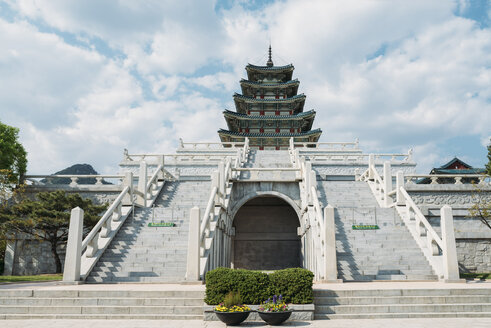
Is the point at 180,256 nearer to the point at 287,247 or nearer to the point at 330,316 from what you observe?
the point at 330,316

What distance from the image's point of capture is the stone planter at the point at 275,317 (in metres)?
6.96

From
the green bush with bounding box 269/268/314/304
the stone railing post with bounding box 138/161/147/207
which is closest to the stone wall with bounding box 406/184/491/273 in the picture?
the green bush with bounding box 269/268/314/304

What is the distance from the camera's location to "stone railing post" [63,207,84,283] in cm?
1038

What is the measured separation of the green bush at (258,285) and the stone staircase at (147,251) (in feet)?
12.2

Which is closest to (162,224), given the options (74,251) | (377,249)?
(74,251)

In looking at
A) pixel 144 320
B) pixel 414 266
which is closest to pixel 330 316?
pixel 144 320

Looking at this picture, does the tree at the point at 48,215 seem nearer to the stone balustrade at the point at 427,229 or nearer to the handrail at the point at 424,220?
the stone balustrade at the point at 427,229

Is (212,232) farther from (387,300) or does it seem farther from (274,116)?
(274,116)

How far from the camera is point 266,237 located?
2488 cm

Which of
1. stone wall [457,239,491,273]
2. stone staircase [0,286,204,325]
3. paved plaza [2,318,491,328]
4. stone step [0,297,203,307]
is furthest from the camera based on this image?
stone wall [457,239,491,273]

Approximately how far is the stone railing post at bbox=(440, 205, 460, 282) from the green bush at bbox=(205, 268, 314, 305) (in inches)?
201

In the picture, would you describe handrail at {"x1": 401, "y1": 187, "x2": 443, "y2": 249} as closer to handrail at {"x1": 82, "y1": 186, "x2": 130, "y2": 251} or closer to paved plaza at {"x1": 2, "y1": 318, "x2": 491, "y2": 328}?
paved plaza at {"x1": 2, "y1": 318, "x2": 491, "y2": 328}

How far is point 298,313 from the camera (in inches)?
296

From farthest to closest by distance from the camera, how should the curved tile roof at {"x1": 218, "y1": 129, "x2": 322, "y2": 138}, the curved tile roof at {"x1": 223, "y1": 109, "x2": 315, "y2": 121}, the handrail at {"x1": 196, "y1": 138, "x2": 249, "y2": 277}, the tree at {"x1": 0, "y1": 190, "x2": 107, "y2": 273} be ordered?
the curved tile roof at {"x1": 223, "y1": 109, "x2": 315, "y2": 121} < the curved tile roof at {"x1": 218, "y1": 129, "x2": 322, "y2": 138} < the tree at {"x1": 0, "y1": 190, "x2": 107, "y2": 273} < the handrail at {"x1": 196, "y1": 138, "x2": 249, "y2": 277}
